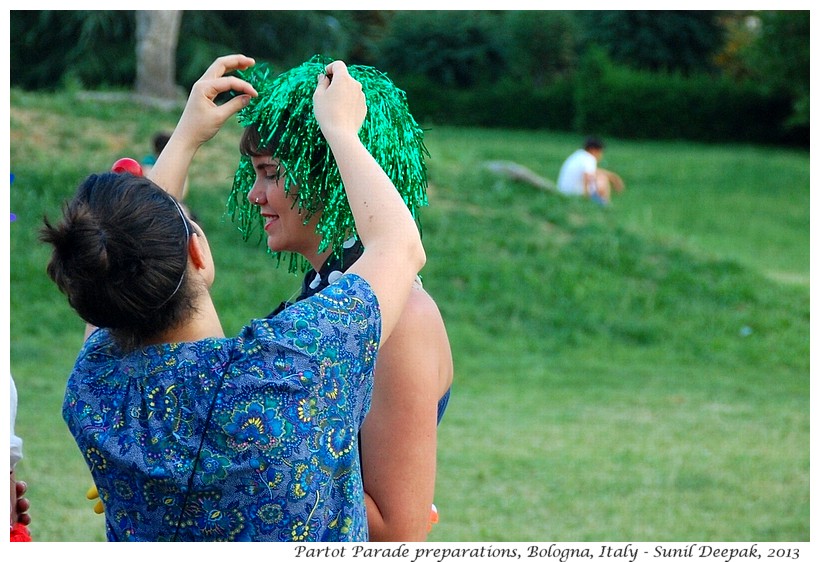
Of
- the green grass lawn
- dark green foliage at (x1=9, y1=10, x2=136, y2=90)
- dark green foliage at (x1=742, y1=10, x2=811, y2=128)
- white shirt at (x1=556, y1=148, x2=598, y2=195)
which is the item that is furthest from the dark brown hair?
dark green foliage at (x1=9, y1=10, x2=136, y2=90)

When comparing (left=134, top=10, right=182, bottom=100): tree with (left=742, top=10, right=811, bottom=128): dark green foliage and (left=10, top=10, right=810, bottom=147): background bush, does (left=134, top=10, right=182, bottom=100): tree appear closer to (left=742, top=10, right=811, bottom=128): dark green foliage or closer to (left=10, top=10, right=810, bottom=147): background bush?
(left=10, top=10, right=810, bottom=147): background bush

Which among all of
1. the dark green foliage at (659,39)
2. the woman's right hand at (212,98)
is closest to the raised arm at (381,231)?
the woman's right hand at (212,98)

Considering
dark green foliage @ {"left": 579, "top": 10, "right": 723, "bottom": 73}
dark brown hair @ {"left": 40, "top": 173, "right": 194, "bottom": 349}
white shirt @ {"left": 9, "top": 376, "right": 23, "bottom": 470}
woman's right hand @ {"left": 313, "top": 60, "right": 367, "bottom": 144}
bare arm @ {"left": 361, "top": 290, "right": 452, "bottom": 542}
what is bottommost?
dark green foliage @ {"left": 579, "top": 10, "right": 723, "bottom": 73}

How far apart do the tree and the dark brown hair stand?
43.0 feet

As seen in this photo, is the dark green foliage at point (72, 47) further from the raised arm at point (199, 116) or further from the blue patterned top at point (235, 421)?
the blue patterned top at point (235, 421)

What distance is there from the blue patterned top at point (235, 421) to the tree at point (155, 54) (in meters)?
13.2

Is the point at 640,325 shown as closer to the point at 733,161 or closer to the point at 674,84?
the point at 733,161

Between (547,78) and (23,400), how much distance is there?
31094mm

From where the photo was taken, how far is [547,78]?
36.2 m

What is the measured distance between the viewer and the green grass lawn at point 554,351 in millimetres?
5508

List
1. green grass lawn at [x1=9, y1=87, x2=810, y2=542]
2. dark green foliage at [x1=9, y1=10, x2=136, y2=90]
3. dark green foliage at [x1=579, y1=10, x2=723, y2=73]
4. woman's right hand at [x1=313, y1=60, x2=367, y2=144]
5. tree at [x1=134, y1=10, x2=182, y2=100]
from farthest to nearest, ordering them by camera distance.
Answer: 1. dark green foliage at [x1=579, y1=10, x2=723, y2=73]
2. dark green foliage at [x1=9, y1=10, x2=136, y2=90]
3. tree at [x1=134, y1=10, x2=182, y2=100]
4. green grass lawn at [x1=9, y1=87, x2=810, y2=542]
5. woman's right hand at [x1=313, y1=60, x2=367, y2=144]

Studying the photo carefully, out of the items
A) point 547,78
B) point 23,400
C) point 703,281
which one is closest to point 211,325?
point 23,400

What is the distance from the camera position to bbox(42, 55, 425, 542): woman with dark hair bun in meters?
1.54

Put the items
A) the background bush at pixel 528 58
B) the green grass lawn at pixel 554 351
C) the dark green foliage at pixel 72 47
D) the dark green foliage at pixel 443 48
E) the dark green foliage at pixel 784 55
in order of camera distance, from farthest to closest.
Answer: the dark green foliage at pixel 443 48, the background bush at pixel 528 58, the dark green foliage at pixel 72 47, the dark green foliage at pixel 784 55, the green grass lawn at pixel 554 351
